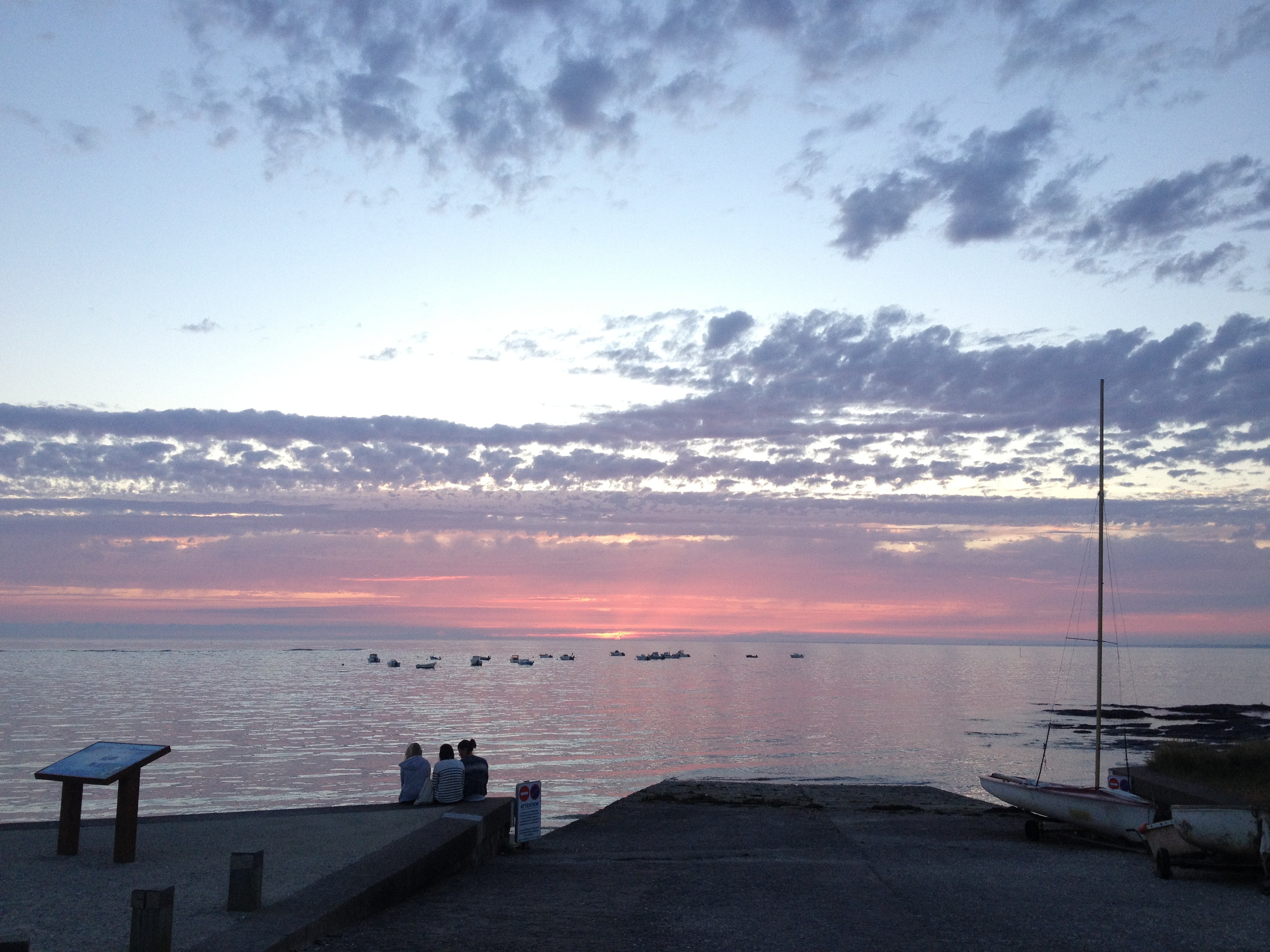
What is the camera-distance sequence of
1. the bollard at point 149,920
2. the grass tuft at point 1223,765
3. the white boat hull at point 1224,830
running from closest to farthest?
the bollard at point 149,920 → the white boat hull at point 1224,830 → the grass tuft at point 1223,765

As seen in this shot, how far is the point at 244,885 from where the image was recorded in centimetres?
846

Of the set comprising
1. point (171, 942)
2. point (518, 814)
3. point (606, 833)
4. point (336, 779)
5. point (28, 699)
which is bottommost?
point (28, 699)

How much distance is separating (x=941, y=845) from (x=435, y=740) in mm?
37938

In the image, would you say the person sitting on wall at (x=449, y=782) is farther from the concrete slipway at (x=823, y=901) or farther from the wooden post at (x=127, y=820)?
the wooden post at (x=127, y=820)

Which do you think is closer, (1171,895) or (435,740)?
(1171,895)

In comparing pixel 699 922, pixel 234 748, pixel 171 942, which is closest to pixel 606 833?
pixel 699 922

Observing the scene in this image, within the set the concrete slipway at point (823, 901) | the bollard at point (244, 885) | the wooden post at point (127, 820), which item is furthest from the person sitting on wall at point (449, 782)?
the bollard at point (244, 885)

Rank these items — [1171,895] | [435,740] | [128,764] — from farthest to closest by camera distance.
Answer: [435,740] < [1171,895] < [128,764]

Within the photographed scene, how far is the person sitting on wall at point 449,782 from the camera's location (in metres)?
14.8

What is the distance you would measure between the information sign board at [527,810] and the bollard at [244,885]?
18.7ft

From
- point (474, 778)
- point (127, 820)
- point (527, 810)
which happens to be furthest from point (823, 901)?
point (127, 820)

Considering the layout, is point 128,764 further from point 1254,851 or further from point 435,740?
point 435,740

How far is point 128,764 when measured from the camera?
10.3 metres

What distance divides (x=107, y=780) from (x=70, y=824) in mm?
1258
